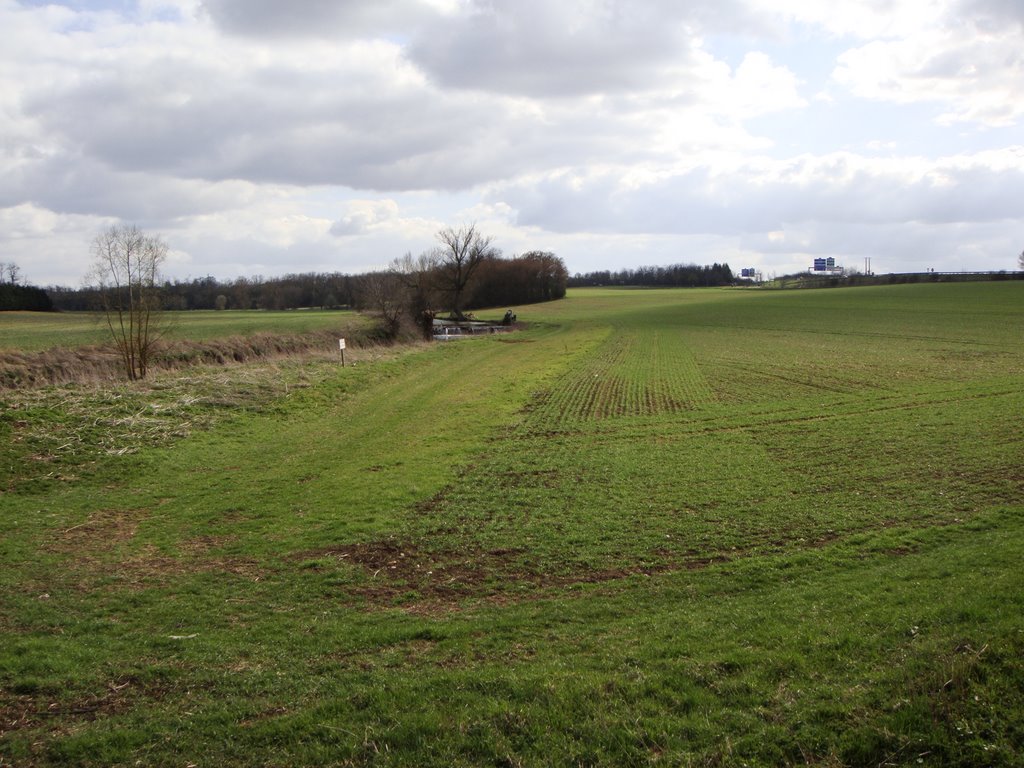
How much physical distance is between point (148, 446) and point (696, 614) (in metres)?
16.7

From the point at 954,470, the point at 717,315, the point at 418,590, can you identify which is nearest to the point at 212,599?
the point at 418,590

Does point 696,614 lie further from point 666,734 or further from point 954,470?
point 954,470

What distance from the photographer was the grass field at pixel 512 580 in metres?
5.98

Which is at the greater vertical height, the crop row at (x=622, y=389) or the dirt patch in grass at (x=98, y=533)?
the crop row at (x=622, y=389)

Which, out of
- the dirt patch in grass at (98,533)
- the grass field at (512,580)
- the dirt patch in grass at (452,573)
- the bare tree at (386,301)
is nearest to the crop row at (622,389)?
the grass field at (512,580)

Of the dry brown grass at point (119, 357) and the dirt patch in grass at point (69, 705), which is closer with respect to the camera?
the dirt patch in grass at point (69, 705)

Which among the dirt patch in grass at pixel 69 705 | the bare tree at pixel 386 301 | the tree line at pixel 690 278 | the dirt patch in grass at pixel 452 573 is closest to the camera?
the dirt patch in grass at pixel 69 705

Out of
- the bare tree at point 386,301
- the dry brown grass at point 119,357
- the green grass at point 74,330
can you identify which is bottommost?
the dry brown grass at point 119,357

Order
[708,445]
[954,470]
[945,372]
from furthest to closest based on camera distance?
[945,372], [708,445], [954,470]

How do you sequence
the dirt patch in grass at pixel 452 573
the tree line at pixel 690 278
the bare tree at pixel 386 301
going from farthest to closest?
the tree line at pixel 690 278
the bare tree at pixel 386 301
the dirt patch in grass at pixel 452 573

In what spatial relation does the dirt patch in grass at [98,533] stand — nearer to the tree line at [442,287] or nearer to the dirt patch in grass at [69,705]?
the dirt patch in grass at [69,705]

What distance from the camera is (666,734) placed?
19.1 ft

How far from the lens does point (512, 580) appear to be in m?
10.6

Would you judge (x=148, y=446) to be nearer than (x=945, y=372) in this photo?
Yes
